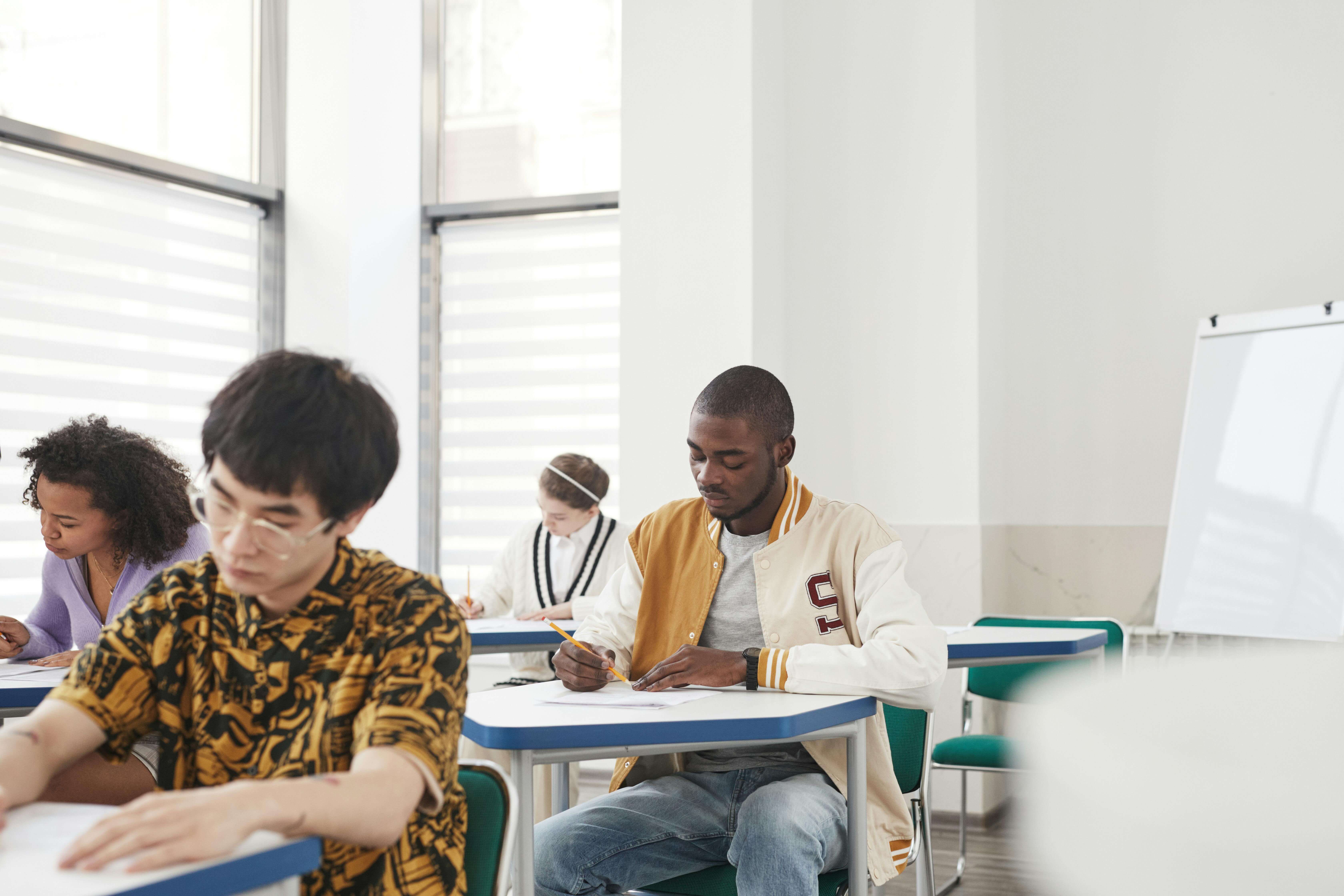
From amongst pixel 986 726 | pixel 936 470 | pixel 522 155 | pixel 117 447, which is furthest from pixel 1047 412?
pixel 117 447

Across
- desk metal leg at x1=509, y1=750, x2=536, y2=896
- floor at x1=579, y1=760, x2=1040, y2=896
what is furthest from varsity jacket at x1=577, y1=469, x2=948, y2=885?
floor at x1=579, y1=760, x2=1040, y2=896

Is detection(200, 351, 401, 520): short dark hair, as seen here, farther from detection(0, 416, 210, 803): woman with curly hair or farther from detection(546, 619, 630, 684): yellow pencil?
detection(0, 416, 210, 803): woman with curly hair

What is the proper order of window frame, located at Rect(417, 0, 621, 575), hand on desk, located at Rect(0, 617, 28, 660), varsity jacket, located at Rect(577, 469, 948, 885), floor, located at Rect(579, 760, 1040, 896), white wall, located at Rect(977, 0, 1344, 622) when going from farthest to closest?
window frame, located at Rect(417, 0, 621, 575), white wall, located at Rect(977, 0, 1344, 622), floor, located at Rect(579, 760, 1040, 896), hand on desk, located at Rect(0, 617, 28, 660), varsity jacket, located at Rect(577, 469, 948, 885)

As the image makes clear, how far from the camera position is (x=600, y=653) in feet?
6.93

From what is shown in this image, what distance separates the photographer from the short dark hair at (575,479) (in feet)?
13.4

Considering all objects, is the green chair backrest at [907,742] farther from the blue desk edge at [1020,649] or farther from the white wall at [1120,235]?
the white wall at [1120,235]

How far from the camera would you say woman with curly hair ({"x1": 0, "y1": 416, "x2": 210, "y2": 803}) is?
7.98 feet

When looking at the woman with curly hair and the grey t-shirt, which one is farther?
the woman with curly hair

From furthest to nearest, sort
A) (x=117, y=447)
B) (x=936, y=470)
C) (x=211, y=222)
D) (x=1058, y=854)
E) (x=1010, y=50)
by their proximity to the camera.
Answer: (x=211, y=222), (x=1010, y=50), (x=936, y=470), (x=117, y=447), (x=1058, y=854)

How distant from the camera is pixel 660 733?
1707 millimetres

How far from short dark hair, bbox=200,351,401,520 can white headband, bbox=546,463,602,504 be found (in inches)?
111

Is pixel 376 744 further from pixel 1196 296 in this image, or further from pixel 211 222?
pixel 211 222

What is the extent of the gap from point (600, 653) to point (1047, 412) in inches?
119

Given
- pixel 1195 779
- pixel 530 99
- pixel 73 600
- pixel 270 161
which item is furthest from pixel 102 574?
pixel 530 99
